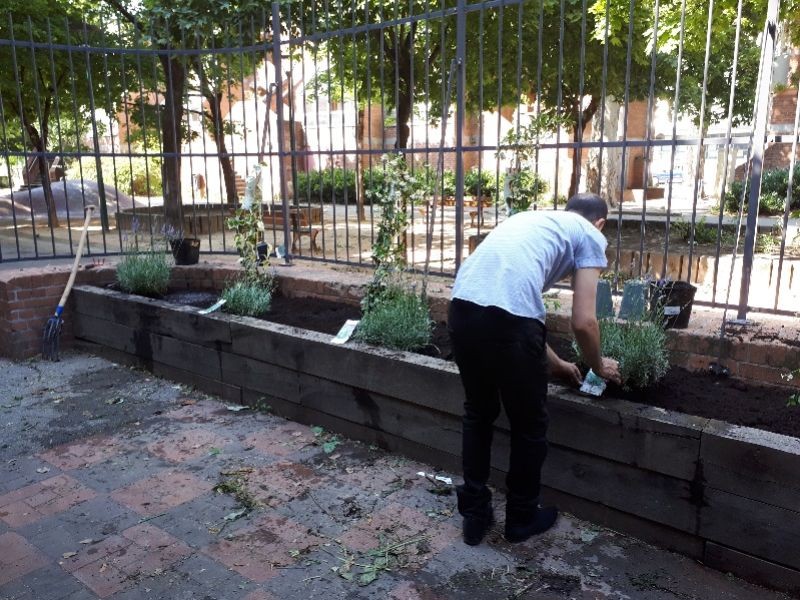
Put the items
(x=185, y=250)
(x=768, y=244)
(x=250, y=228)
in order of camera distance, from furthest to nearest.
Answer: (x=768, y=244) → (x=185, y=250) → (x=250, y=228)

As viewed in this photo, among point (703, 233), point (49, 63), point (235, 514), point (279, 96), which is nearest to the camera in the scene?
point (235, 514)

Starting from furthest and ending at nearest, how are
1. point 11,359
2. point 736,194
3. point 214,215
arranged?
point 736,194
point 214,215
point 11,359

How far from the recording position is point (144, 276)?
573 centimetres

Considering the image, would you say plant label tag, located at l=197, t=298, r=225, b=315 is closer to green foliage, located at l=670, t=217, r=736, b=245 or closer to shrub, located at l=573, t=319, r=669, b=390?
shrub, located at l=573, t=319, r=669, b=390

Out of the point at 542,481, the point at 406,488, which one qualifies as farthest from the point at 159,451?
the point at 542,481

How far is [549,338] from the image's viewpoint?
403 cm

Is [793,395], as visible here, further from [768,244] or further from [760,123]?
[768,244]

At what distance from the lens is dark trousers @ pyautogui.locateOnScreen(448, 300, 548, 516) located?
263 centimetres

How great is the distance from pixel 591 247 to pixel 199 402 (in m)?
3.19

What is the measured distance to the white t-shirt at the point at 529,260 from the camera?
262 centimetres

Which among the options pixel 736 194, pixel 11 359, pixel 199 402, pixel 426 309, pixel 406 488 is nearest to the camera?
pixel 406 488

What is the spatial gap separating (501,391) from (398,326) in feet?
4.29

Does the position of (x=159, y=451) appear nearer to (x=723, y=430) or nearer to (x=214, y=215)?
(x=723, y=430)

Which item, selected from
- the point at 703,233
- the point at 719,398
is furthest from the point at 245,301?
the point at 703,233
